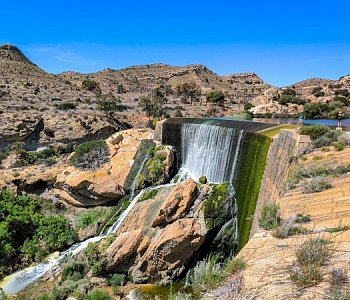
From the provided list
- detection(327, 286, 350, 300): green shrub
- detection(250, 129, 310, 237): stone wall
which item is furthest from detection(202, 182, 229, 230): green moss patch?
detection(327, 286, 350, 300): green shrub

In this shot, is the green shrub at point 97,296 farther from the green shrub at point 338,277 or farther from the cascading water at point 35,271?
the green shrub at point 338,277

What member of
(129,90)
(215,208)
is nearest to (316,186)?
(215,208)

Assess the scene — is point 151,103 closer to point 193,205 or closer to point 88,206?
point 88,206

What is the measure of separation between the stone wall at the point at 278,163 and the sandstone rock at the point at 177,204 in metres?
4.09

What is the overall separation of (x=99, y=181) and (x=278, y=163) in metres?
14.5

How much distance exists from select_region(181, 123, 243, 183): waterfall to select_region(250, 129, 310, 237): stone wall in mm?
3247

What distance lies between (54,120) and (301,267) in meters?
36.3

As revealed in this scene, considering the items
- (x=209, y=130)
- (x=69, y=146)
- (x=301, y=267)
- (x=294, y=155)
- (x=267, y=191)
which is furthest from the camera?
(x=69, y=146)

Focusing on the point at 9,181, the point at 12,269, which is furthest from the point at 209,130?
the point at 9,181

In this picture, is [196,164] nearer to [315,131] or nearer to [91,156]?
[91,156]

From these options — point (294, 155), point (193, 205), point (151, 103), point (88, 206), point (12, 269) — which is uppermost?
point (151, 103)

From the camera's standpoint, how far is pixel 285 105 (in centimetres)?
4062

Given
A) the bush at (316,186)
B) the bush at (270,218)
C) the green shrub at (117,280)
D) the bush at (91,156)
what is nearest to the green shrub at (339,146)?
the bush at (316,186)

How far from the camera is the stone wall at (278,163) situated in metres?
11.8
